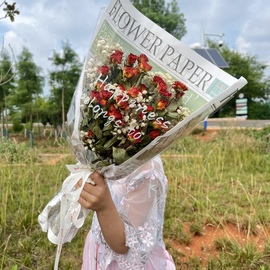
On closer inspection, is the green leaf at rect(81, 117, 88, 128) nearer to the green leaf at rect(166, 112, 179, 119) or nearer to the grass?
the green leaf at rect(166, 112, 179, 119)

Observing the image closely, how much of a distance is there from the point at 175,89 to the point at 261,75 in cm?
2336

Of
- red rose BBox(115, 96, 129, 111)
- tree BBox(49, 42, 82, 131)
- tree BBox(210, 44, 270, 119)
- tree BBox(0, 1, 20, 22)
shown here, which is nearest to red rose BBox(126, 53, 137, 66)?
red rose BBox(115, 96, 129, 111)

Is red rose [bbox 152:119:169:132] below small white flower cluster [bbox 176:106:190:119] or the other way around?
below

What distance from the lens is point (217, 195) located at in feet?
11.0

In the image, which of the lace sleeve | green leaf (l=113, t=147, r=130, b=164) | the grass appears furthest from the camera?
the grass

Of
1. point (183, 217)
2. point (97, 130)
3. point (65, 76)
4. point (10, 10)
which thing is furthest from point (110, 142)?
point (65, 76)

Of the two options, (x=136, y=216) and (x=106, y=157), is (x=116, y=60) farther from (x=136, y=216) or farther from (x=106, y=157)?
(x=136, y=216)

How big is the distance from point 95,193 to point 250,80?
2262 cm

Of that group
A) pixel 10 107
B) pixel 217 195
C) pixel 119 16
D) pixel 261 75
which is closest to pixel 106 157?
pixel 119 16

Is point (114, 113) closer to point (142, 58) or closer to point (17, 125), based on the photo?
point (142, 58)

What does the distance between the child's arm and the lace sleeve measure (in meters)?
0.02

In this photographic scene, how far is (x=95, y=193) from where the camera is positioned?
0.83m

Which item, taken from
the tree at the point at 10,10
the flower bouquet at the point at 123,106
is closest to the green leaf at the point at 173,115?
the flower bouquet at the point at 123,106

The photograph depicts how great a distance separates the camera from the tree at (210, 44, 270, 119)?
21.8 metres
